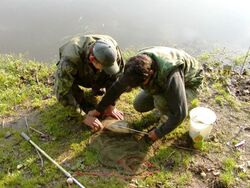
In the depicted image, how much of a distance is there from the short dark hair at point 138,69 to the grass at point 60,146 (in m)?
1.17

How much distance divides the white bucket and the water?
9.02 ft

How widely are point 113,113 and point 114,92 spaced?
76 cm

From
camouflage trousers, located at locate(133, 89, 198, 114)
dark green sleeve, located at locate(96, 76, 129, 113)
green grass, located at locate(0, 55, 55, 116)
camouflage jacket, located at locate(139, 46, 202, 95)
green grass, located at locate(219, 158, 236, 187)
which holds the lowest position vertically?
green grass, located at locate(219, 158, 236, 187)

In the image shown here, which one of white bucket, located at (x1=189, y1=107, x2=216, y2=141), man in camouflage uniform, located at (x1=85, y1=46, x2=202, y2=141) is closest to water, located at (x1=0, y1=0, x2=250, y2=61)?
white bucket, located at (x1=189, y1=107, x2=216, y2=141)

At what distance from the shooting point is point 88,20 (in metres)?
7.38

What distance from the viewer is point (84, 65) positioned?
438 centimetres

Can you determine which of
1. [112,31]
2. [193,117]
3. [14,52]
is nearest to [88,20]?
[112,31]

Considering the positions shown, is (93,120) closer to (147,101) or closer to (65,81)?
(65,81)

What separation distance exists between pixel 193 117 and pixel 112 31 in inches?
133

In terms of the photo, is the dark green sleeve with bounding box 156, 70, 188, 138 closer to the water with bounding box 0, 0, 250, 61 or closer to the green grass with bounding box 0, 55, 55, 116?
the green grass with bounding box 0, 55, 55, 116

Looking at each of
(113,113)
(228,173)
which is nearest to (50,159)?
(113,113)

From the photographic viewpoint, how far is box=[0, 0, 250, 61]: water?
689 cm

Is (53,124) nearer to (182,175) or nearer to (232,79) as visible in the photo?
(182,175)

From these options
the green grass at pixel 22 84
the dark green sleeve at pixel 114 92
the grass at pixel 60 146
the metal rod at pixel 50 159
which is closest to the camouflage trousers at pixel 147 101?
the grass at pixel 60 146
